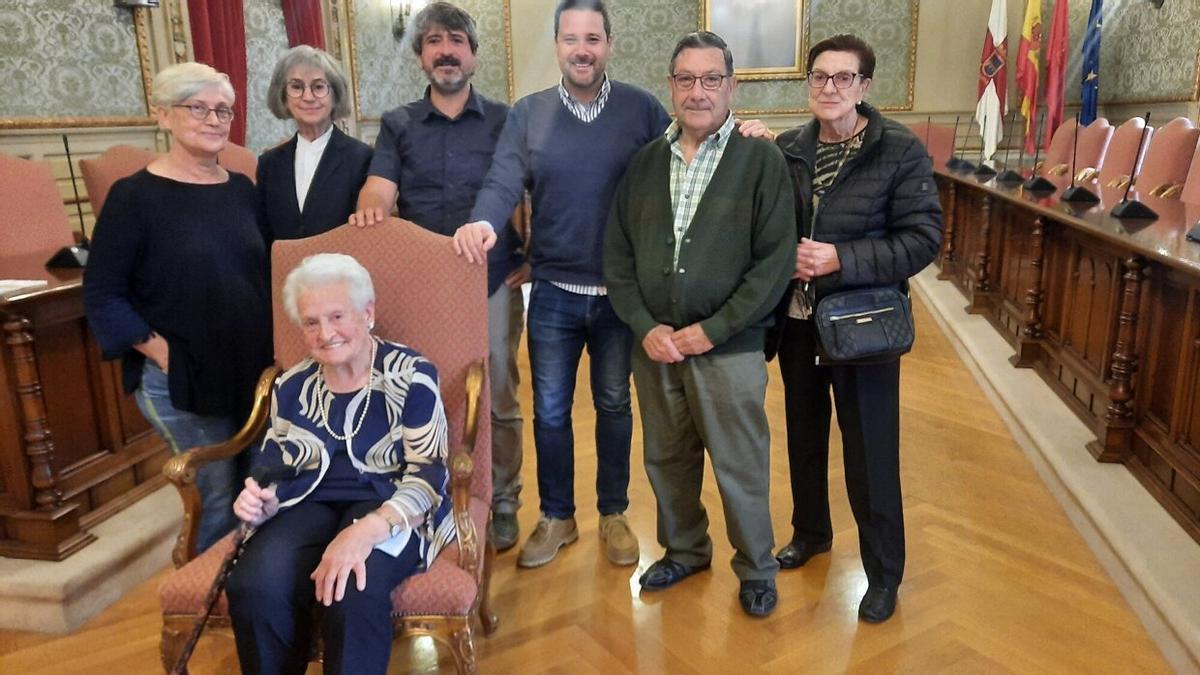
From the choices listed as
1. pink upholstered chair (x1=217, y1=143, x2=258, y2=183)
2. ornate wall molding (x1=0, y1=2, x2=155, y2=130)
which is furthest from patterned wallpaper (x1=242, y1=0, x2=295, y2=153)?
pink upholstered chair (x1=217, y1=143, x2=258, y2=183)

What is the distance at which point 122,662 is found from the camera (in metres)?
2.15

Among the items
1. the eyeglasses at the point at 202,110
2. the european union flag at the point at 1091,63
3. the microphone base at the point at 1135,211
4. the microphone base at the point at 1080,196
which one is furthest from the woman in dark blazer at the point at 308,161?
the european union flag at the point at 1091,63

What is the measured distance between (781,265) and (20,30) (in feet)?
11.5

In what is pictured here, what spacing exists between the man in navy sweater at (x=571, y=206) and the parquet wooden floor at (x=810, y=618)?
285 mm

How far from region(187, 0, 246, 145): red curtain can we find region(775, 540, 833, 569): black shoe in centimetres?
365

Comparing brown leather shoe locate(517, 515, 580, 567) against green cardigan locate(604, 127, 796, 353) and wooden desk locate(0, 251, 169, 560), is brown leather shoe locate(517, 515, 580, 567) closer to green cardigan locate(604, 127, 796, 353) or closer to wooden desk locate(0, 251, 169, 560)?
green cardigan locate(604, 127, 796, 353)

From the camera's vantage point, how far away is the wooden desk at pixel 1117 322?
2.63 metres

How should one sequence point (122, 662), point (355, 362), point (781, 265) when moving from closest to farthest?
point (355, 362)
point (781, 265)
point (122, 662)

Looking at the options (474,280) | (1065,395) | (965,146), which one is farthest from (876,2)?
(474,280)

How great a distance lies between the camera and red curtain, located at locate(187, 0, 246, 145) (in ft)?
15.1

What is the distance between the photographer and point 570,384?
8.16 feet

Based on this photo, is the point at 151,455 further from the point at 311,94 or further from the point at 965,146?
the point at 965,146

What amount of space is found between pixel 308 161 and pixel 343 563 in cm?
121

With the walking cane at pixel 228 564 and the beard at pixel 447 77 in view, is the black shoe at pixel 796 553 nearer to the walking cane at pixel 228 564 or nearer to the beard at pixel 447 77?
the walking cane at pixel 228 564
